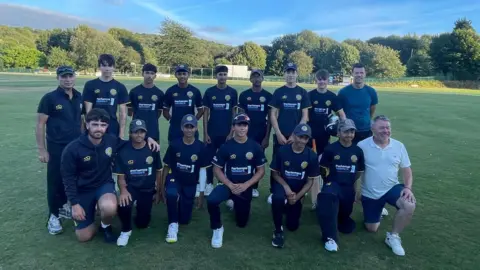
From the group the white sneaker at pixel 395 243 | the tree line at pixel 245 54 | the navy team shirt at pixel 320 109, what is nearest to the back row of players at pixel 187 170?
the white sneaker at pixel 395 243

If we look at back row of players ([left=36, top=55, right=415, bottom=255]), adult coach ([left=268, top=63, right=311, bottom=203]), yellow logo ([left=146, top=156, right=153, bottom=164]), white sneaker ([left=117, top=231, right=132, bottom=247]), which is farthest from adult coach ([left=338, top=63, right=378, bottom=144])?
white sneaker ([left=117, top=231, right=132, bottom=247])

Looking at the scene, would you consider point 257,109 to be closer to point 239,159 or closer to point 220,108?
point 220,108

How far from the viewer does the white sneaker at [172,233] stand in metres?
4.37

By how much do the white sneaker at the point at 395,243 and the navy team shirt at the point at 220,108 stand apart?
10.2ft

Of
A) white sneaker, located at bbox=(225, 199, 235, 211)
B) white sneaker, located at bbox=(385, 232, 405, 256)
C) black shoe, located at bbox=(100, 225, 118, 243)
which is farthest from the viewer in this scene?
white sneaker, located at bbox=(225, 199, 235, 211)

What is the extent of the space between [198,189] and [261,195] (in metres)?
1.24

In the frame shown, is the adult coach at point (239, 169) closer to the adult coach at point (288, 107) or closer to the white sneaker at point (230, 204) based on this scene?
the white sneaker at point (230, 204)

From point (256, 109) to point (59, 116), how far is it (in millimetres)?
3149

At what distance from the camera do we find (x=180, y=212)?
4.88m

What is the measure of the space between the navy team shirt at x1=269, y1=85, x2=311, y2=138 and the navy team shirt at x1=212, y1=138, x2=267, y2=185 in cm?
111

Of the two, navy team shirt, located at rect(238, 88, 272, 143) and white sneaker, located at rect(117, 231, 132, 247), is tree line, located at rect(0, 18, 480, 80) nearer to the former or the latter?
navy team shirt, located at rect(238, 88, 272, 143)

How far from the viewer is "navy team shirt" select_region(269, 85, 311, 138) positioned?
5.82 metres

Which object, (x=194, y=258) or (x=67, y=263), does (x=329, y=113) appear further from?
(x=67, y=263)

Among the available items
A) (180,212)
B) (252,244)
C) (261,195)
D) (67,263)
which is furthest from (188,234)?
(261,195)
